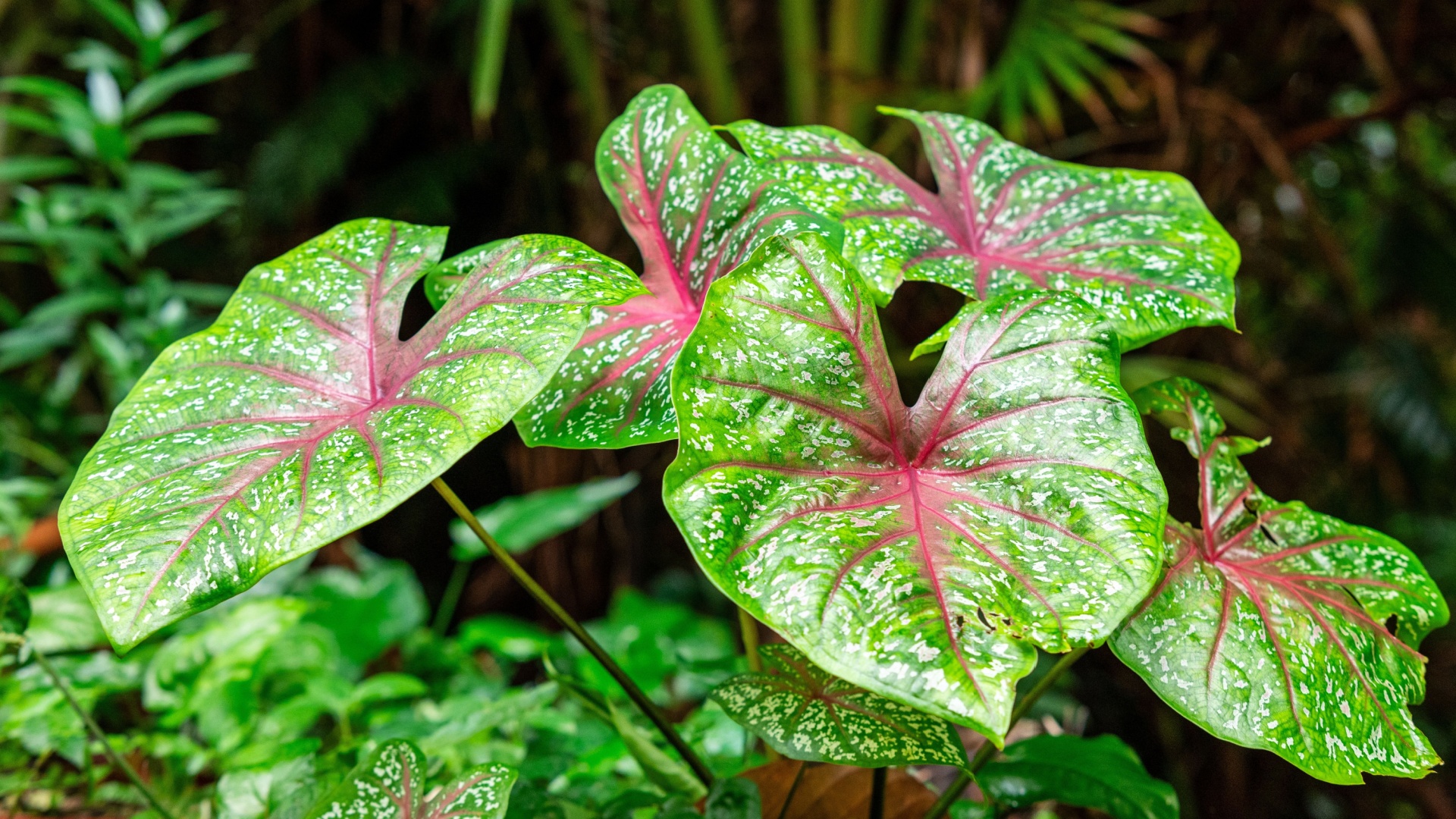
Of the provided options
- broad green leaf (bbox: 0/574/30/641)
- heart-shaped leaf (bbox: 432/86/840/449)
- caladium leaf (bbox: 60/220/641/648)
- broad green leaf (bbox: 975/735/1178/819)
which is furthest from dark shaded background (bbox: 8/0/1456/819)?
broad green leaf (bbox: 0/574/30/641)

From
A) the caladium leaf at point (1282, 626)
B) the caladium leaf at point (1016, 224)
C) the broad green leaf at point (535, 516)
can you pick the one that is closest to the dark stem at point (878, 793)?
the caladium leaf at point (1282, 626)

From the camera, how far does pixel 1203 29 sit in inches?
85.3

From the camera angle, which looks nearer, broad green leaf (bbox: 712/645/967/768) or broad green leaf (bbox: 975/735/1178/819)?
broad green leaf (bbox: 712/645/967/768)

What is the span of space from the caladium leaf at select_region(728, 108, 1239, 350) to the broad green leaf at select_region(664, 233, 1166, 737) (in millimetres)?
90

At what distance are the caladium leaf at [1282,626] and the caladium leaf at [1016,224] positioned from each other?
7 centimetres

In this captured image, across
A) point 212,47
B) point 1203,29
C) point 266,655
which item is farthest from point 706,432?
point 212,47

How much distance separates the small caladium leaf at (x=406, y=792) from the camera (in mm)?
514

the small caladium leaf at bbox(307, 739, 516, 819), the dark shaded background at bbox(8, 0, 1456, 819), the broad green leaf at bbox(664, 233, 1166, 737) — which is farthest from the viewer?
the dark shaded background at bbox(8, 0, 1456, 819)

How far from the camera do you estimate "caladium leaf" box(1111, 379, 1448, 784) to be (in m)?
0.44

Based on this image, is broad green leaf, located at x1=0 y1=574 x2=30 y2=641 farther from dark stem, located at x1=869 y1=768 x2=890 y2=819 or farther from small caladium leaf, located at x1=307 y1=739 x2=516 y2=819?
dark stem, located at x1=869 y1=768 x2=890 y2=819

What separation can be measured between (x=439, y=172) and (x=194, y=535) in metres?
2.37

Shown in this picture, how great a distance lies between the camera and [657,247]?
2.13 feet

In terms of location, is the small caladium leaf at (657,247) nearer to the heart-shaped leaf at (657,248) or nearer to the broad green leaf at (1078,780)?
the heart-shaped leaf at (657,248)

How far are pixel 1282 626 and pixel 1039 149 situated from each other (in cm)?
193
